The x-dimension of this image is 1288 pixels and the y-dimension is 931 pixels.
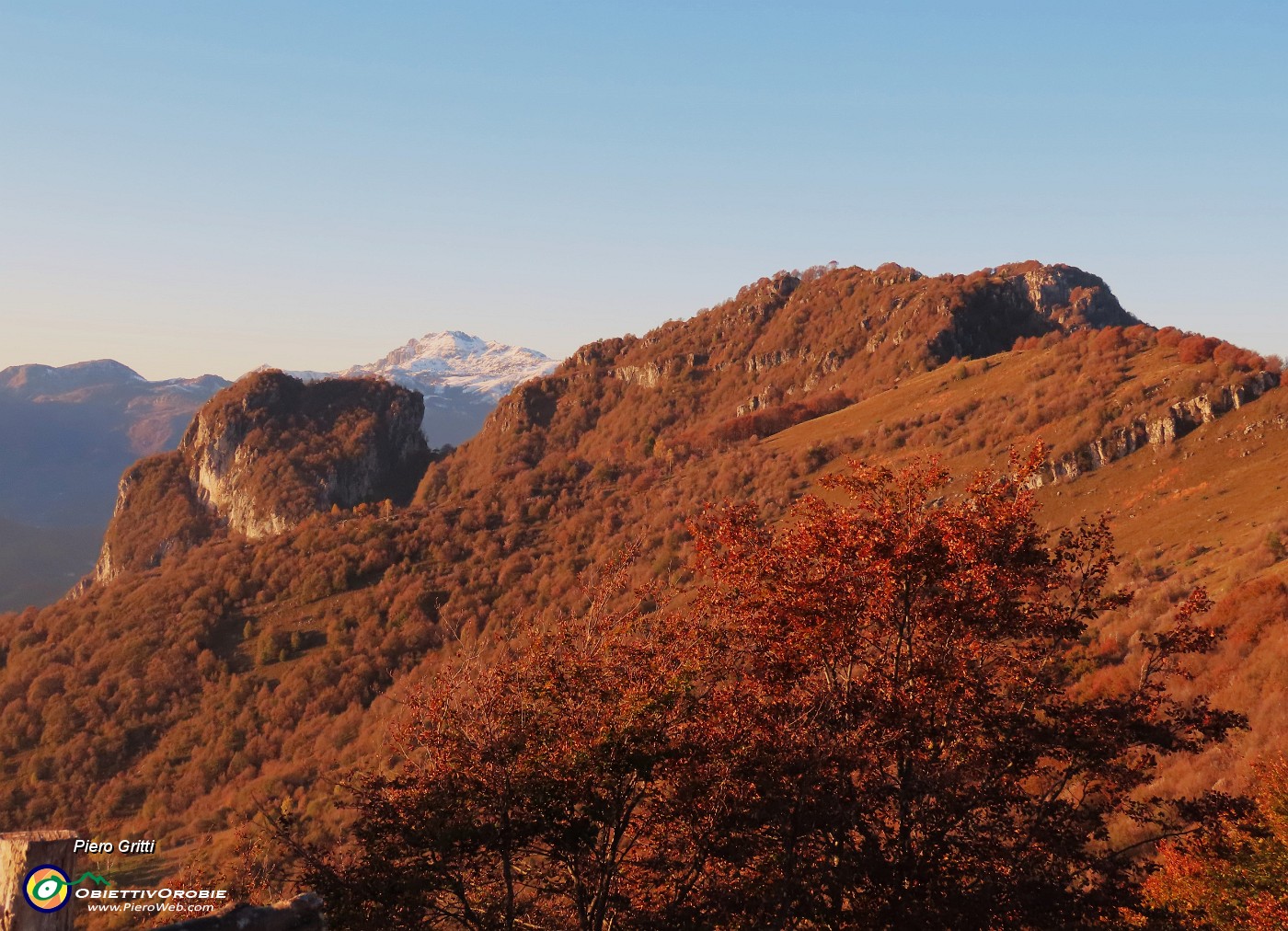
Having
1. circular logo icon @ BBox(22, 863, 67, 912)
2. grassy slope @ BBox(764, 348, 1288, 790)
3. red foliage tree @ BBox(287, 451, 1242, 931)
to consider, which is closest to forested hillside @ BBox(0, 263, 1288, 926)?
grassy slope @ BBox(764, 348, 1288, 790)

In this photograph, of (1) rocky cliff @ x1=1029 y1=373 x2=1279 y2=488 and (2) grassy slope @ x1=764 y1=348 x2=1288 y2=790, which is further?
(1) rocky cliff @ x1=1029 y1=373 x2=1279 y2=488

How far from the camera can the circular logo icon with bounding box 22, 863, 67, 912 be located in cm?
622

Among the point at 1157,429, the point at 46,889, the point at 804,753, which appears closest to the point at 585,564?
the point at 1157,429

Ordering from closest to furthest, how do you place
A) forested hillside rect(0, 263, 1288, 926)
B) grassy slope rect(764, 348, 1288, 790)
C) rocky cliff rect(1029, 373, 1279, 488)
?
grassy slope rect(764, 348, 1288, 790) → forested hillside rect(0, 263, 1288, 926) → rocky cliff rect(1029, 373, 1279, 488)

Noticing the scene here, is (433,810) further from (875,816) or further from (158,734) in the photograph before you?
(158,734)

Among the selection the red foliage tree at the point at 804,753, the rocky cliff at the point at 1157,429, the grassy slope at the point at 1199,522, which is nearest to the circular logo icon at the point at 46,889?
the red foliage tree at the point at 804,753

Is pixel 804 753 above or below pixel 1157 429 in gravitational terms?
below

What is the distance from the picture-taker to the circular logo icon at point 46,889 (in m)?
6.22

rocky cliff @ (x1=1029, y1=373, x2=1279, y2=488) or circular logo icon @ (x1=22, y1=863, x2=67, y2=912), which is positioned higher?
rocky cliff @ (x1=1029, y1=373, x2=1279, y2=488)

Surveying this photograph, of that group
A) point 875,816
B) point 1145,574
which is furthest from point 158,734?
point 875,816

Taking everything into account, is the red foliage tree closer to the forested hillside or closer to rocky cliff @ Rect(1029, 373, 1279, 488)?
the forested hillside

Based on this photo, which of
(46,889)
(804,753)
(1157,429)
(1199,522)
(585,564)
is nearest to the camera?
(46,889)

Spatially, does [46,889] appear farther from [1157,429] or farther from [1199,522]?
[1157,429]

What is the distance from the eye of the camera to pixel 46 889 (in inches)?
247
